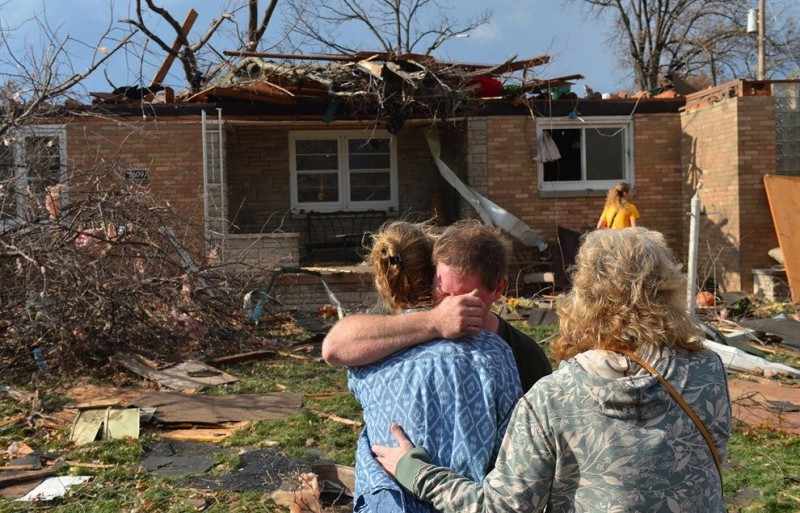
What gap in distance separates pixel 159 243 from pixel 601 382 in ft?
25.6

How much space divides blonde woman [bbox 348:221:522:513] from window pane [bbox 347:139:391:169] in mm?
13481

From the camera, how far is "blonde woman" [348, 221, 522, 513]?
6.31ft

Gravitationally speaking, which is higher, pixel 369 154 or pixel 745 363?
pixel 369 154

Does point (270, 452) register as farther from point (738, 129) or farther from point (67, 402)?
point (738, 129)

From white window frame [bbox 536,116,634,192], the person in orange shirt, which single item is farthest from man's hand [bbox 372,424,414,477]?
white window frame [bbox 536,116,634,192]

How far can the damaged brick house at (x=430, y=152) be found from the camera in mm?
12836

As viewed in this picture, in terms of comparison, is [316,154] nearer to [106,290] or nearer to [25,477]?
[106,290]

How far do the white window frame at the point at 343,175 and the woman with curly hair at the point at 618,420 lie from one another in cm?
1341

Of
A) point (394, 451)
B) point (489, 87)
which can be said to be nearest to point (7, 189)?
point (394, 451)

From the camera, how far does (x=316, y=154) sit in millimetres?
15328

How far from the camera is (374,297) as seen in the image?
12195mm

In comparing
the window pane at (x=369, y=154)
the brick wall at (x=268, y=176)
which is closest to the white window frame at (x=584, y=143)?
the brick wall at (x=268, y=176)

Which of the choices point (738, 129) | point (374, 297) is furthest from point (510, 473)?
point (738, 129)

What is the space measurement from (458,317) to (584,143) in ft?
43.2
